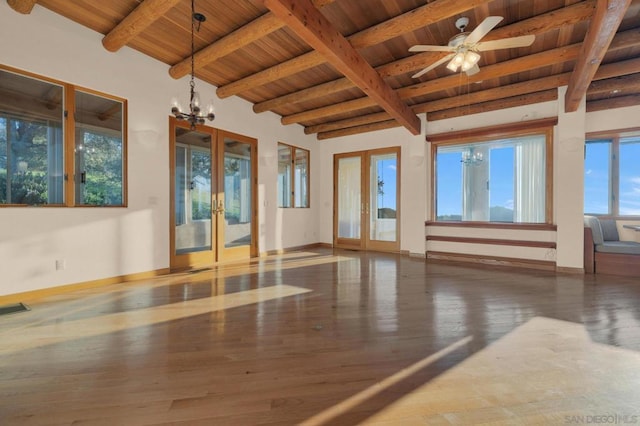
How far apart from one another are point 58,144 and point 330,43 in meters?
3.62

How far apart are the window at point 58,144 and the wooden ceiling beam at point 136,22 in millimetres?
751

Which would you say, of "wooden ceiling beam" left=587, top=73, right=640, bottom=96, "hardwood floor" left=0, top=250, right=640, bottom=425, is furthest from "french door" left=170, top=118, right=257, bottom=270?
"wooden ceiling beam" left=587, top=73, right=640, bottom=96

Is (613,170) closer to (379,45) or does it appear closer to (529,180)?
(529,180)

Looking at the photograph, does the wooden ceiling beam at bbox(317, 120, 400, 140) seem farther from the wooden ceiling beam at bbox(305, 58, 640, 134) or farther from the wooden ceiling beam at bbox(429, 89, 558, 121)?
the wooden ceiling beam at bbox(429, 89, 558, 121)

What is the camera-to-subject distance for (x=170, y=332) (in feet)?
8.34

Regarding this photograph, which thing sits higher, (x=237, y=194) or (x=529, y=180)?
(x=529, y=180)

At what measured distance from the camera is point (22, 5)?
3289 mm

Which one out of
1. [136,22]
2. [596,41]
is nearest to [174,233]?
[136,22]

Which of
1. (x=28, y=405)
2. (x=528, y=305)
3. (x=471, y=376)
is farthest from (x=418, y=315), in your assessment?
(x=28, y=405)

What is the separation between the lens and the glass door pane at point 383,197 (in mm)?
7234

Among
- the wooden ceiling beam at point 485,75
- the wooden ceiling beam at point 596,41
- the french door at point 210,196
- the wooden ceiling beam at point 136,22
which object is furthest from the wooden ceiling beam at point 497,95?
the wooden ceiling beam at point 136,22

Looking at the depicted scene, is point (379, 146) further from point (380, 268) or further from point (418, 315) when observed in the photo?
point (418, 315)

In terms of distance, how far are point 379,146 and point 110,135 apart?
5.49 metres

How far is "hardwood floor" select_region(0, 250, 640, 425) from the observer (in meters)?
1.57
